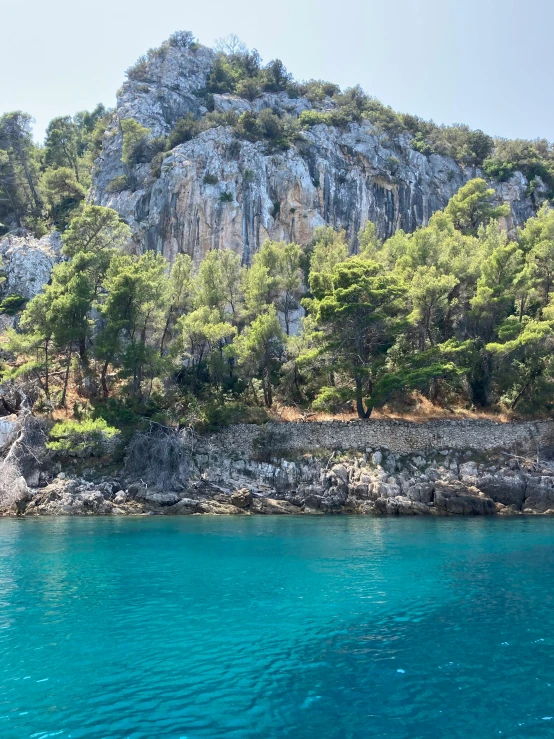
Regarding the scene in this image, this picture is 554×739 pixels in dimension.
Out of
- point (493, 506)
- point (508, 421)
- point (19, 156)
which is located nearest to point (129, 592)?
point (493, 506)

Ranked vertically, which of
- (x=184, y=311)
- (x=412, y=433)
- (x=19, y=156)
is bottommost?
(x=412, y=433)

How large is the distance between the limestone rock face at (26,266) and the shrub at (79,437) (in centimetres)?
2055

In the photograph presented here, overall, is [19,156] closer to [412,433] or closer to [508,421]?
[412,433]

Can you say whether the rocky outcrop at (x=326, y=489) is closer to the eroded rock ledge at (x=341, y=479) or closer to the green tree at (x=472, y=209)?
the eroded rock ledge at (x=341, y=479)

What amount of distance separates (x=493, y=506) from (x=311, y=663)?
2212cm

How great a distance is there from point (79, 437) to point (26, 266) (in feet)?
79.4

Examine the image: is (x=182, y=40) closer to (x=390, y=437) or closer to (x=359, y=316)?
(x=359, y=316)

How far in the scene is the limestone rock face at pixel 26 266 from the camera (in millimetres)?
45688

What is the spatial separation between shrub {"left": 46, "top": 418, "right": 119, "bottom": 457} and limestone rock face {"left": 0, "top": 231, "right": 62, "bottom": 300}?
20.6 metres

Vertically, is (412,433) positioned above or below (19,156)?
below

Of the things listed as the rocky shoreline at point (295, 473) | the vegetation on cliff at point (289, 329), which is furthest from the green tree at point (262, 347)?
the rocky shoreline at point (295, 473)

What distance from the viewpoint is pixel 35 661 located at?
9086 mm

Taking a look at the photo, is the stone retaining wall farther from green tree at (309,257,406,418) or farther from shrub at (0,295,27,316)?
shrub at (0,295,27,316)

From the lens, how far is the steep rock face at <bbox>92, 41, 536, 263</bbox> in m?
49.1
